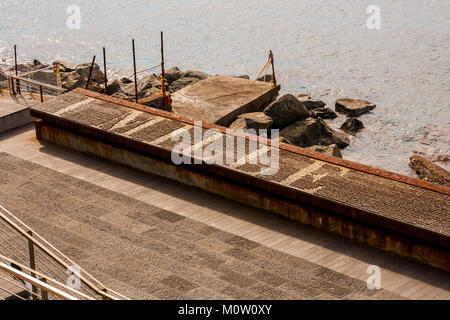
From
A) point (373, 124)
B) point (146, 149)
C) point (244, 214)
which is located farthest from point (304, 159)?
point (373, 124)

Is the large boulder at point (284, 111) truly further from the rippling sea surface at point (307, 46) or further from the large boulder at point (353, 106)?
the large boulder at point (353, 106)

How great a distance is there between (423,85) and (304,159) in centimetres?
2733

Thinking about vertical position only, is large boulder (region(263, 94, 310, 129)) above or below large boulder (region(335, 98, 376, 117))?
above

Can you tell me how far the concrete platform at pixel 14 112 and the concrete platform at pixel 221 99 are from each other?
20.3ft

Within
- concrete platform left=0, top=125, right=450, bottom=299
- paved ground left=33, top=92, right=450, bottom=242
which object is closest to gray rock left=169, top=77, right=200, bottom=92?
paved ground left=33, top=92, right=450, bottom=242

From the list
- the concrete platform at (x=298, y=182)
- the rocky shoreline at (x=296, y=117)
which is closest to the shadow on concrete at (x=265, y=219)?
the concrete platform at (x=298, y=182)

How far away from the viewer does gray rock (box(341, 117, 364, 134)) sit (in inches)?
1205

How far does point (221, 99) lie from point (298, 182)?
12858mm

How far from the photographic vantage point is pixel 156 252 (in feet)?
41.2

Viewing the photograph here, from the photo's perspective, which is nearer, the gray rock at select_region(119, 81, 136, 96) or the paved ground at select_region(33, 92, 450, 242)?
the paved ground at select_region(33, 92, 450, 242)

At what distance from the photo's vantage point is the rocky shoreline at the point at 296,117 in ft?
78.3

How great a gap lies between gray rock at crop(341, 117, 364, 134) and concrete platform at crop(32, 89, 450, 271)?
15.1m

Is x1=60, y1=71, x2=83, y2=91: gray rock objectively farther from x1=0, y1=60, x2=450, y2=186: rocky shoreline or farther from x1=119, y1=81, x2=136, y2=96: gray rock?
x1=119, y1=81, x2=136, y2=96: gray rock

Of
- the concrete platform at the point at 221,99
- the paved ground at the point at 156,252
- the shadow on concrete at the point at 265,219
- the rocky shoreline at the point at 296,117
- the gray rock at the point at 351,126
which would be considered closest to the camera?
the paved ground at the point at 156,252
